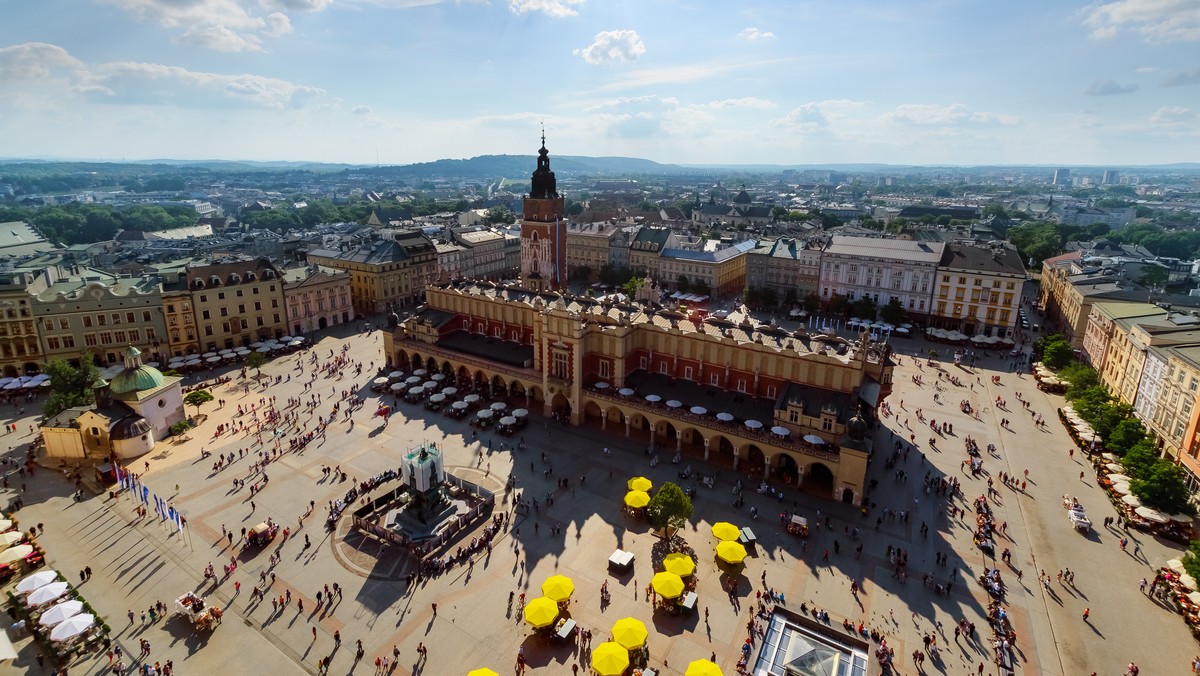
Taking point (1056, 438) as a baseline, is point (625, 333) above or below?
above

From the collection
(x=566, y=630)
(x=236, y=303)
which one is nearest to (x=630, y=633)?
(x=566, y=630)

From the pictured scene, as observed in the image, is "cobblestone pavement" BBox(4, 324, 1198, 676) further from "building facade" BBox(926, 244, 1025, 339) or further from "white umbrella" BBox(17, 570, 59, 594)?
"building facade" BBox(926, 244, 1025, 339)

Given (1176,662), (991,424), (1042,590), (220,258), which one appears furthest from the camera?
(220,258)

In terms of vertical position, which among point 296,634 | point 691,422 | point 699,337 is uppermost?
point 699,337

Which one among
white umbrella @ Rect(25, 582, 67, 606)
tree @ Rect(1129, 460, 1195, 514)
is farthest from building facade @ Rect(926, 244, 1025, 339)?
white umbrella @ Rect(25, 582, 67, 606)

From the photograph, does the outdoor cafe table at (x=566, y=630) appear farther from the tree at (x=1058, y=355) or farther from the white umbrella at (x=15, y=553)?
the tree at (x=1058, y=355)

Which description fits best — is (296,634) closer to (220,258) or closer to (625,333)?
(625,333)

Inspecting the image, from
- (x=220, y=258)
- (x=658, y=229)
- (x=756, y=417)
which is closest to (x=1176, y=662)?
(x=756, y=417)
